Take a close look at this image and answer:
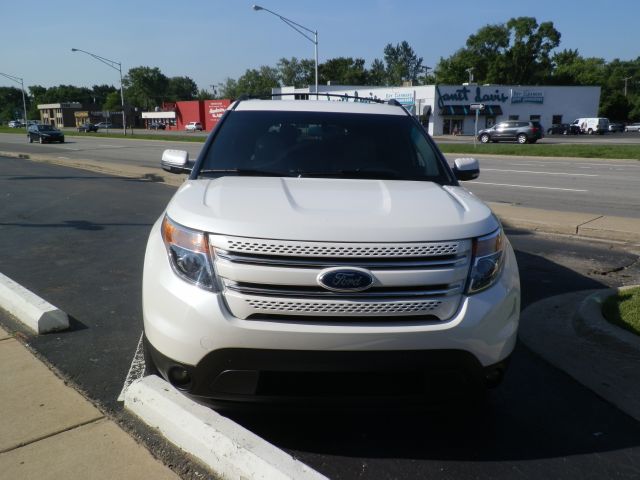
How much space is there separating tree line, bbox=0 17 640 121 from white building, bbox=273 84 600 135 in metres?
13.3

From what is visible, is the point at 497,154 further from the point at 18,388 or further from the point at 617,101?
the point at 617,101

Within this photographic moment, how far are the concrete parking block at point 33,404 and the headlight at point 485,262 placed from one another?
214cm

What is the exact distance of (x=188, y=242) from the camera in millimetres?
2572

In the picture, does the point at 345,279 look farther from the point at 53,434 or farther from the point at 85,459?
the point at 53,434

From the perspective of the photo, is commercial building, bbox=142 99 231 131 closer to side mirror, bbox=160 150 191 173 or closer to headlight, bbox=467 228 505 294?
side mirror, bbox=160 150 191 173

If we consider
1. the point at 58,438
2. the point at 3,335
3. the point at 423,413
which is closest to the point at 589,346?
the point at 423,413

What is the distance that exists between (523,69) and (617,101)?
56.9 feet

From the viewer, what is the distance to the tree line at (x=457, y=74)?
304 ft

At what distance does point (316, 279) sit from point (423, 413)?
2.72ft

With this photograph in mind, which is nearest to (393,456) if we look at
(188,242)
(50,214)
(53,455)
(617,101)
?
(188,242)

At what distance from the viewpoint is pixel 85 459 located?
2.69 m

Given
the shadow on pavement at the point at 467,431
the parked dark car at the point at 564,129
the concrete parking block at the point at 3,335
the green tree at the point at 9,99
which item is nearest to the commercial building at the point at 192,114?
the parked dark car at the point at 564,129

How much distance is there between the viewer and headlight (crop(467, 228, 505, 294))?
101 inches

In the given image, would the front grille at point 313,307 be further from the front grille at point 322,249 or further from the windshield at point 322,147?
the windshield at point 322,147
